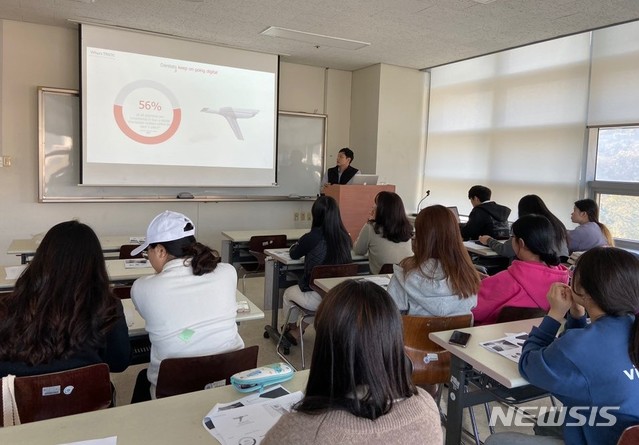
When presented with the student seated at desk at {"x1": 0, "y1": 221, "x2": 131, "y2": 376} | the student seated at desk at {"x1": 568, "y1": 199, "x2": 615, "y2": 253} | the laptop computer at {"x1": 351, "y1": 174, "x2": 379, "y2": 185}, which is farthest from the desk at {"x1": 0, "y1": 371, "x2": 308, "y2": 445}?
the laptop computer at {"x1": 351, "y1": 174, "x2": 379, "y2": 185}

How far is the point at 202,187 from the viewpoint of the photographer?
625 cm

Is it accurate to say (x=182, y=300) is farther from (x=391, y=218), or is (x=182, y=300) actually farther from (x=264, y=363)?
(x=391, y=218)

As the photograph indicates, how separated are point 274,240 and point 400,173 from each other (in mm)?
2972

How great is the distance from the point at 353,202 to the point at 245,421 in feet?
13.4

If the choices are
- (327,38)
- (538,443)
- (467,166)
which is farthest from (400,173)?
(538,443)

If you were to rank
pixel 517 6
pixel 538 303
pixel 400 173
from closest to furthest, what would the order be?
pixel 538 303, pixel 517 6, pixel 400 173

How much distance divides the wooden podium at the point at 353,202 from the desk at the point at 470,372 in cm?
323

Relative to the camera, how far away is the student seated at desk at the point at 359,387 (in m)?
0.88

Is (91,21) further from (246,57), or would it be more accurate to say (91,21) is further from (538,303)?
(538,303)

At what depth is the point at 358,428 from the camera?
876 millimetres

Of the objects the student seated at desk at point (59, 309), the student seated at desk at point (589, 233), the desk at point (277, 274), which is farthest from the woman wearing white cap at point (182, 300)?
the student seated at desk at point (589, 233)

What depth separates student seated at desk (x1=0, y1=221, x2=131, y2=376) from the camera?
1.57 m

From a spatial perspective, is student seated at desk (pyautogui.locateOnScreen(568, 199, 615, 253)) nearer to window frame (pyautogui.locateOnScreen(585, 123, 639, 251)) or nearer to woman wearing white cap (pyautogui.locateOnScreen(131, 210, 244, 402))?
window frame (pyautogui.locateOnScreen(585, 123, 639, 251))

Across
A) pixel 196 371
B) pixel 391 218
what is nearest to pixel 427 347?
pixel 196 371
